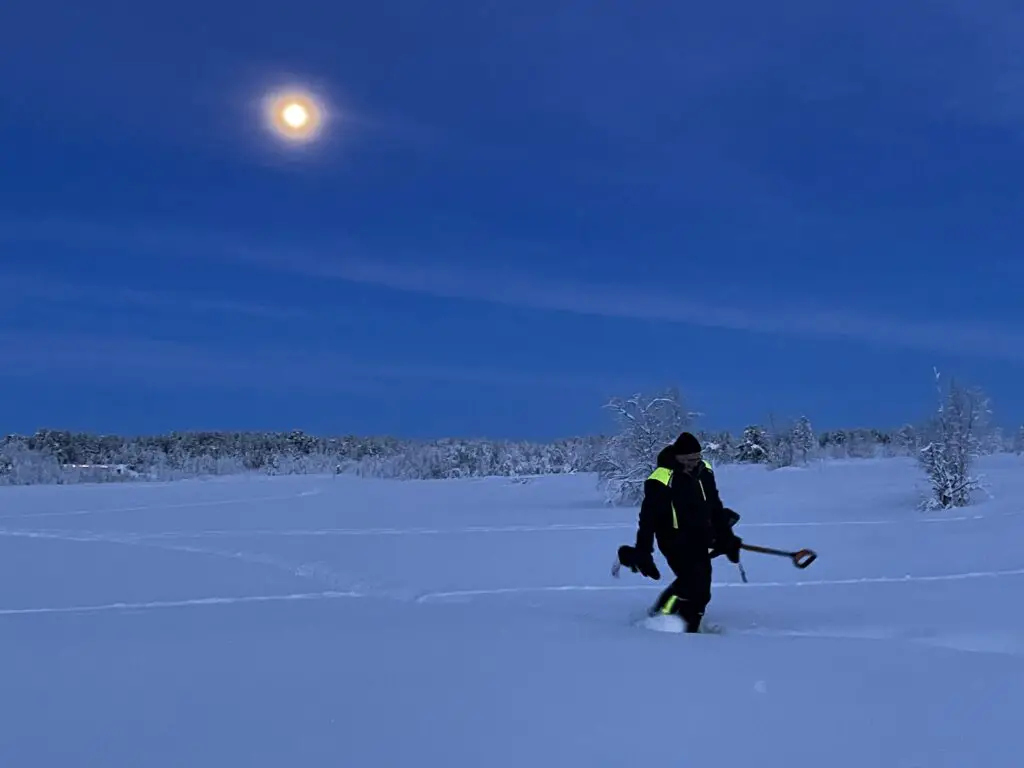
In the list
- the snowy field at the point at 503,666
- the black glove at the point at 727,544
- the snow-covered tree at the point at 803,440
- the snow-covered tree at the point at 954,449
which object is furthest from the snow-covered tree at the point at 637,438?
the snow-covered tree at the point at 803,440

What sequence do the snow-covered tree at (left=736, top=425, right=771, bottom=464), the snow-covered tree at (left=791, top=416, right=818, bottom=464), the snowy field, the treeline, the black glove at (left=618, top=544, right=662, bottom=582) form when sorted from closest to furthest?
the snowy field, the black glove at (left=618, top=544, right=662, bottom=582), the treeline, the snow-covered tree at (left=791, top=416, right=818, bottom=464), the snow-covered tree at (left=736, top=425, right=771, bottom=464)

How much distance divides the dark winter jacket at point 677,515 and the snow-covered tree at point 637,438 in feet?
72.2

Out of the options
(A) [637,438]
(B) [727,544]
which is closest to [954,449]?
(A) [637,438]

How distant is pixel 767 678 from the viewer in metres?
4.17

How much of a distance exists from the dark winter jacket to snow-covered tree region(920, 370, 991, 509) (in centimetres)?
1952

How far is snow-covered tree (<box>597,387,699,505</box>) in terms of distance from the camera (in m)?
28.5

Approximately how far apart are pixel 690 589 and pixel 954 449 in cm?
2095

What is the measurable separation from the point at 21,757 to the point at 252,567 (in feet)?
31.3

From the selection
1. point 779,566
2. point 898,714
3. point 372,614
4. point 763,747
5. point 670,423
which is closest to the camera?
point 763,747

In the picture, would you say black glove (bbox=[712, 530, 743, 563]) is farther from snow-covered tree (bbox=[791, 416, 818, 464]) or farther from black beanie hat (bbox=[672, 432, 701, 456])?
snow-covered tree (bbox=[791, 416, 818, 464])

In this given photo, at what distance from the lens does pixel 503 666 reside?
177 inches

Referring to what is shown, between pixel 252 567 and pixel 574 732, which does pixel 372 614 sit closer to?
pixel 574 732

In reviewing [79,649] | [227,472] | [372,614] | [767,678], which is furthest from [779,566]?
[227,472]

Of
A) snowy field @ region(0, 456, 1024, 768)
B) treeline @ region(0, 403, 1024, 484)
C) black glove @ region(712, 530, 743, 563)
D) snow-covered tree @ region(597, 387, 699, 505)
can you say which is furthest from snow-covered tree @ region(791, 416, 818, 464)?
black glove @ region(712, 530, 743, 563)
